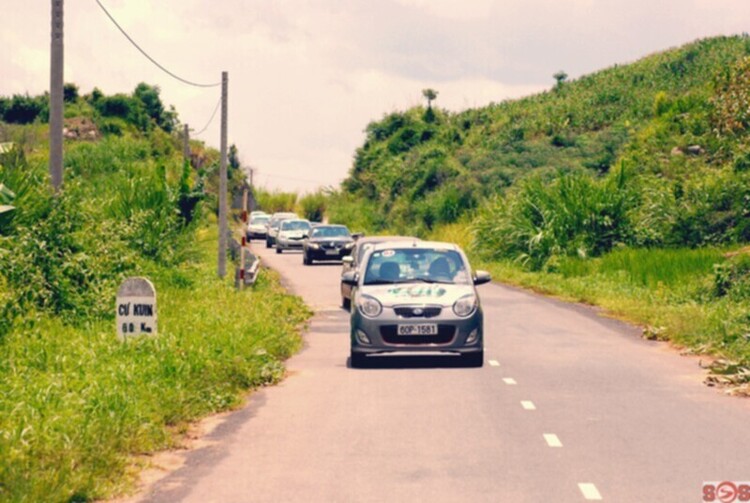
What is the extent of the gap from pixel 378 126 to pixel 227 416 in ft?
285

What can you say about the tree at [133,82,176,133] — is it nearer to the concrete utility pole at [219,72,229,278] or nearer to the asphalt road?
the concrete utility pole at [219,72,229,278]

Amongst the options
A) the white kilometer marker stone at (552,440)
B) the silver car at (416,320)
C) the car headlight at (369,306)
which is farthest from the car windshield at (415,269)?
the white kilometer marker stone at (552,440)

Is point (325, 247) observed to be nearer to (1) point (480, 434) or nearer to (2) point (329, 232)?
(2) point (329, 232)

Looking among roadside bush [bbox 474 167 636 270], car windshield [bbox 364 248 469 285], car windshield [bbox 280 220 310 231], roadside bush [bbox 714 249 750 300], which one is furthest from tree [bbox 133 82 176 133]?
car windshield [bbox 364 248 469 285]

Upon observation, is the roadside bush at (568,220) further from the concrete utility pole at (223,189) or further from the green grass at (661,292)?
the concrete utility pole at (223,189)

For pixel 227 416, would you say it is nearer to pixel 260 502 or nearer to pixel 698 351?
pixel 260 502

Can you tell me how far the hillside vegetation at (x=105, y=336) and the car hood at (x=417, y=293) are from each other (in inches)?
67.4

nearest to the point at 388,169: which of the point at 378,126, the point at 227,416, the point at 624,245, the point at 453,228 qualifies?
the point at 378,126

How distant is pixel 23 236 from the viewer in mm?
19797

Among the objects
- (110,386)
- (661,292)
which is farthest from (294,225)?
(110,386)

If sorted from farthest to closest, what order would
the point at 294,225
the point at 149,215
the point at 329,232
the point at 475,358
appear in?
the point at 294,225 → the point at 329,232 → the point at 149,215 → the point at 475,358

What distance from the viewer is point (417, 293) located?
674 inches

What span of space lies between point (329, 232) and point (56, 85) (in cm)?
2630

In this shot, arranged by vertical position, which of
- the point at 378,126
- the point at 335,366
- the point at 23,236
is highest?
the point at 378,126
